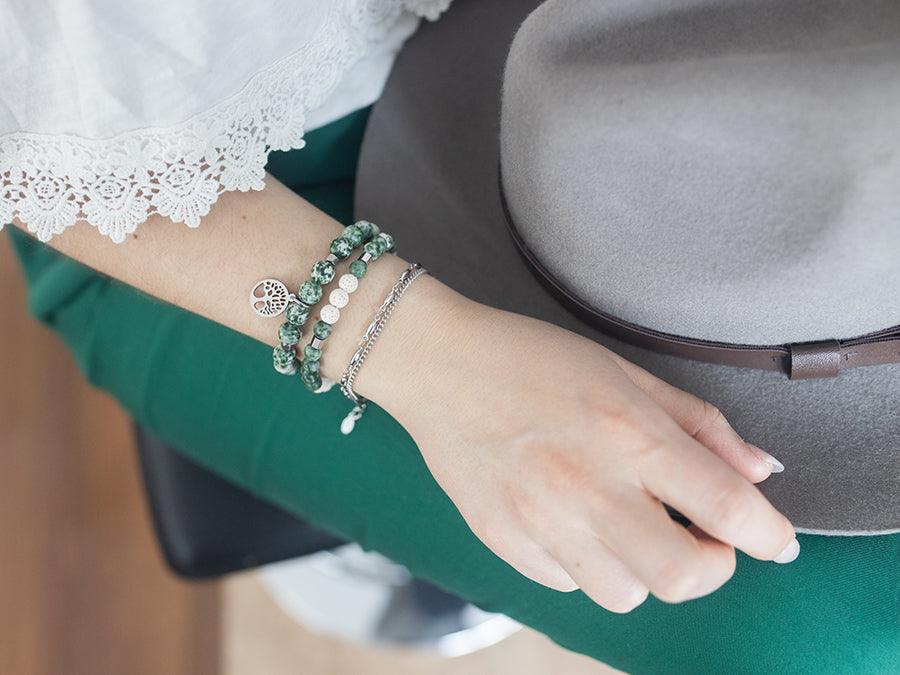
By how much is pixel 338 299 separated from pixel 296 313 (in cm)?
3

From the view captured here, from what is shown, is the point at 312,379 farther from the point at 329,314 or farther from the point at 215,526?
the point at 215,526

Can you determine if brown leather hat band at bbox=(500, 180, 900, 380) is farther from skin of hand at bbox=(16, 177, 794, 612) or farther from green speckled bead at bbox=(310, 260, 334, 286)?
green speckled bead at bbox=(310, 260, 334, 286)

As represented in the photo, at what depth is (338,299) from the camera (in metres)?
0.54

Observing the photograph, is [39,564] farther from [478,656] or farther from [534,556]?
[534,556]

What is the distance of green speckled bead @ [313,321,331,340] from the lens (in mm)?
546

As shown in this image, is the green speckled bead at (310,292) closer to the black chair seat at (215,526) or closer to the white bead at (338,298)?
the white bead at (338,298)

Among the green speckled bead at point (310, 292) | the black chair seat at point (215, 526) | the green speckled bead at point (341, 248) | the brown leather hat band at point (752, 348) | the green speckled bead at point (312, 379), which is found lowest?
the black chair seat at point (215, 526)

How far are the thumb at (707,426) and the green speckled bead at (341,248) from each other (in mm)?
230

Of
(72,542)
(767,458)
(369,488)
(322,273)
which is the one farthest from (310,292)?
(72,542)

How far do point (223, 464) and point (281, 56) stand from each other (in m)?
0.46

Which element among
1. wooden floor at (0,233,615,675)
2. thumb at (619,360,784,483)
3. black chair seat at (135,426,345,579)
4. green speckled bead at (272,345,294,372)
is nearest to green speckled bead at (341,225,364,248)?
green speckled bead at (272,345,294,372)

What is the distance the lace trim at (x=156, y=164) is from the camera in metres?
0.50

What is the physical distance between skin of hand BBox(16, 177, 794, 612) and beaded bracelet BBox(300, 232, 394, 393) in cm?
1

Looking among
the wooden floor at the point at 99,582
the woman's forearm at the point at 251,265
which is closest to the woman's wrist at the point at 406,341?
the woman's forearm at the point at 251,265
